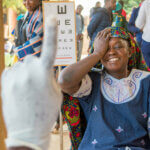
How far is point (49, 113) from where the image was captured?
1.80 feet

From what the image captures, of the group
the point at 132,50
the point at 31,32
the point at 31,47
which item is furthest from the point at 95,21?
the point at 132,50

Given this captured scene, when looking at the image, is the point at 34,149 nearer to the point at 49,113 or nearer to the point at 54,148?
the point at 49,113

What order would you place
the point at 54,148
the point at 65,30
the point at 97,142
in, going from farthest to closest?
the point at 54,148 < the point at 65,30 < the point at 97,142

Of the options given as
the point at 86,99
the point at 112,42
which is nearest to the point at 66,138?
the point at 86,99

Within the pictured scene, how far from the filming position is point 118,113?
139cm

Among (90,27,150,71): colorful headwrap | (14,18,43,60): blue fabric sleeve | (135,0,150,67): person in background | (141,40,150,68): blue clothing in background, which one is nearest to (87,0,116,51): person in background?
(135,0,150,67): person in background

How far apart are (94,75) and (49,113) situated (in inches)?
39.2

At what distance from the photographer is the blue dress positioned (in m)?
1.33

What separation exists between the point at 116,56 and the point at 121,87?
0.21 meters

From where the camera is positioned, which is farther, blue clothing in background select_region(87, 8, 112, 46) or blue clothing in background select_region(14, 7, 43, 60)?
blue clothing in background select_region(87, 8, 112, 46)

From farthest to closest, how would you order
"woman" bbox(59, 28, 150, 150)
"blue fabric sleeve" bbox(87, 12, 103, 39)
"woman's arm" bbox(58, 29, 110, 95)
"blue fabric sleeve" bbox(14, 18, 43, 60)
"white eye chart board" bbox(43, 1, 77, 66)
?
"blue fabric sleeve" bbox(87, 12, 103, 39) < "white eye chart board" bbox(43, 1, 77, 66) < "blue fabric sleeve" bbox(14, 18, 43, 60) < "woman" bbox(59, 28, 150, 150) < "woman's arm" bbox(58, 29, 110, 95)

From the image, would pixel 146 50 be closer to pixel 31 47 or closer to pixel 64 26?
pixel 64 26

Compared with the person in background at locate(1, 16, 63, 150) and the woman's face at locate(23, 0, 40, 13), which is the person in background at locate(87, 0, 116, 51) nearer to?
the woman's face at locate(23, 0, 40, 13)

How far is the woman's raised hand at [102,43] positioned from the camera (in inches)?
54.0
